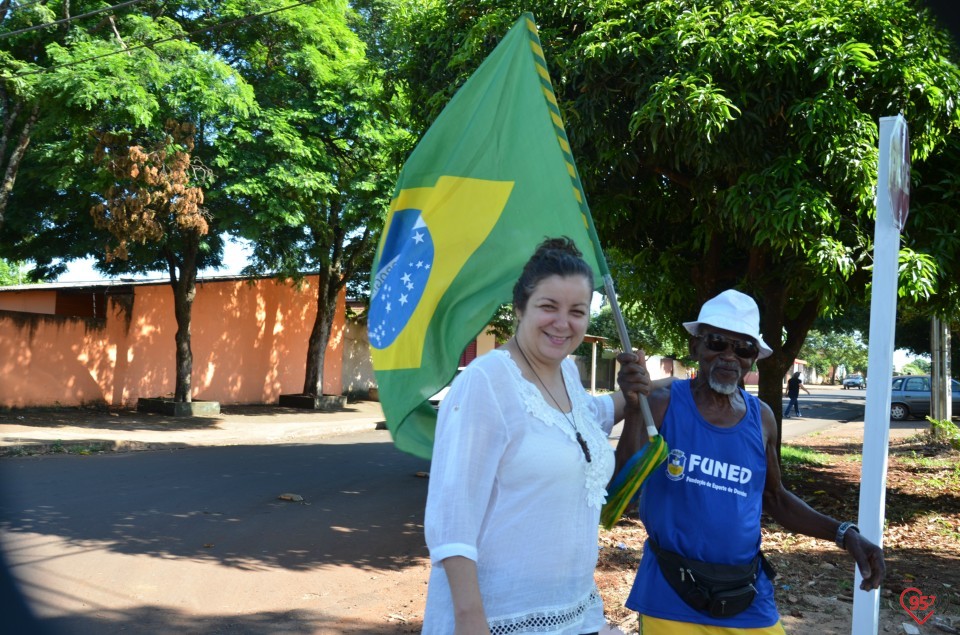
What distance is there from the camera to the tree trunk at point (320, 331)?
2238 centimetres

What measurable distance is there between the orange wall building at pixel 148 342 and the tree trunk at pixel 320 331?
168 centimetres

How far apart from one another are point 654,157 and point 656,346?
3112cm

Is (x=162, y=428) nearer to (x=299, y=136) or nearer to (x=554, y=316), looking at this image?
(x=299, y=136)

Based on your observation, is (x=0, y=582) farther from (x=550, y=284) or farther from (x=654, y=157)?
(x=654, y=157)

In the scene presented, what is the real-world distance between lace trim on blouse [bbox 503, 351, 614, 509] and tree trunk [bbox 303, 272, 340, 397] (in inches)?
801

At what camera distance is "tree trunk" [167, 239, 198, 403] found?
59.4ft

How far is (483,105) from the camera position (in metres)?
3.15

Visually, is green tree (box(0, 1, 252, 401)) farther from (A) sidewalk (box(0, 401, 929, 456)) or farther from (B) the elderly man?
(B) the elderly man

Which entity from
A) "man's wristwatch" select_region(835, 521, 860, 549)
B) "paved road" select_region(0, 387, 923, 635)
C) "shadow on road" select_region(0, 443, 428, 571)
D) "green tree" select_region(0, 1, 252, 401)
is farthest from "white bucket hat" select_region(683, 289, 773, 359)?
"green tree" select_region(0, 1, 252, 401)

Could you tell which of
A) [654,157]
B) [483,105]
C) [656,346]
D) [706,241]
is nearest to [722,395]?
[483,105]

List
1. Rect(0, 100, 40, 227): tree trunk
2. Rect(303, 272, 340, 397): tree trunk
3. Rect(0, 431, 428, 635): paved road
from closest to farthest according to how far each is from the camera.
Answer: Rect(0, 431, 428, 635): paved road, Rect(0, 100, 40, 227): tree trunk, Rect(303, 272, 340, 397): tree trunk

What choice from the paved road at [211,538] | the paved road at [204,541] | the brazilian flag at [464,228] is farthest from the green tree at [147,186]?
the brazilian flag at [464,228]

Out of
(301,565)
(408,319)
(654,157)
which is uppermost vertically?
(654,157)

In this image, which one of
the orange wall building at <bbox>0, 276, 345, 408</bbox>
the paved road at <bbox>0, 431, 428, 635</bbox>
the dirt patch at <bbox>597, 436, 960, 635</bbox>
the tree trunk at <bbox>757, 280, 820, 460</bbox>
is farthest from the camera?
the orange wall building at <bbox>0, 276, 345, 408</bbox>
